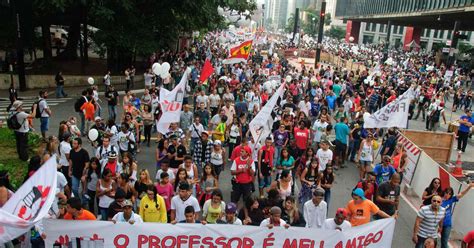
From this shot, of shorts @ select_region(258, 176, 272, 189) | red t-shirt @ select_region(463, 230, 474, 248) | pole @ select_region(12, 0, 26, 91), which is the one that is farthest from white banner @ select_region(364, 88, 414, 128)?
pole @ select_region(12, 0, 26, 91)

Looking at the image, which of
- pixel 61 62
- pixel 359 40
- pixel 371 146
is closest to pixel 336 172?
pixel 371 146

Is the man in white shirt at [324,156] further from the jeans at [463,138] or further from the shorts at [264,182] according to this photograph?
the jeans at [463,138]

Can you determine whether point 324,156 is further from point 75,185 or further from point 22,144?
point 22,144

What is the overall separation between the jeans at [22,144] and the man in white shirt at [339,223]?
25.8ft

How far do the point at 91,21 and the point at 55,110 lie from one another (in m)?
9.15

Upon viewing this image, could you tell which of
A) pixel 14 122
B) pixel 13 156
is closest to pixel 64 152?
pixel 14 122

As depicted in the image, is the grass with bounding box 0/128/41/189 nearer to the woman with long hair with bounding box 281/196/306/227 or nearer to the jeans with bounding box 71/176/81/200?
the jeans with bounding box 71/176/81/200

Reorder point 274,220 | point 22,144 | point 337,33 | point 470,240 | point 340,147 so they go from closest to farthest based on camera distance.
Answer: point 274,220 → point 470,240 → point 22,144 → point 340,147 → point 337,33

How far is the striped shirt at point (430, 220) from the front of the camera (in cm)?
717

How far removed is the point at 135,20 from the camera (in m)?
23.0

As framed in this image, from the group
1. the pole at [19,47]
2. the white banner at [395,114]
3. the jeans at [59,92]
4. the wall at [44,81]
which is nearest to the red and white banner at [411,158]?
the white banner at [395,114]

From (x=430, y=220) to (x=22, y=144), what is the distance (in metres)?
9.27

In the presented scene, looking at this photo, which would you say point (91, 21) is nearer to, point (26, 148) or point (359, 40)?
point (26, 148)

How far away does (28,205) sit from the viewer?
16.4ft
